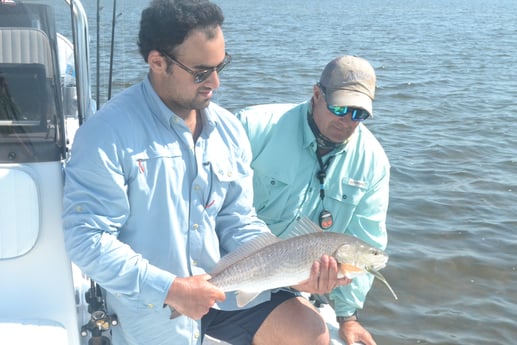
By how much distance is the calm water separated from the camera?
17.9 ft

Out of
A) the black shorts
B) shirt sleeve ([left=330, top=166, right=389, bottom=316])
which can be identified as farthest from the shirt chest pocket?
shirt sleeve ([left=330, top=166, right=389, bottom=316])

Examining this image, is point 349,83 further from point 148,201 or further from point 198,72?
point 148,201

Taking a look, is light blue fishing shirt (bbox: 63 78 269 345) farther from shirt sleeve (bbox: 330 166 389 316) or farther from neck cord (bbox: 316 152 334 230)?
shirt sleeve (bbox: 330 166 389 316)

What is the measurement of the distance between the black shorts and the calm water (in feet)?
6.81

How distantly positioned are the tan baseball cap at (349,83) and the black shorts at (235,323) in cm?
126

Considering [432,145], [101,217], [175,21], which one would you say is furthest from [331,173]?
[432,145]

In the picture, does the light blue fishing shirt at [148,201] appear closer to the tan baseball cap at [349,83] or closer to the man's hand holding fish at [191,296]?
the man's hand holding fish at [191,296]

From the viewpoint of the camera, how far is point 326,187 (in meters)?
3.79

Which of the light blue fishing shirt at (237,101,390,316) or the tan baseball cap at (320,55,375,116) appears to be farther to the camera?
the light blue fishing shirt at (237,101,390,316)

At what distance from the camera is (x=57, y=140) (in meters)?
2.65

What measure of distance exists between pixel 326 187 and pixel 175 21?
1582 mm

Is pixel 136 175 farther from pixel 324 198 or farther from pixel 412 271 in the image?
pixel 412 271

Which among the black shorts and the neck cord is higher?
the neck cord

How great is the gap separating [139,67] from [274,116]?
10.9 m
